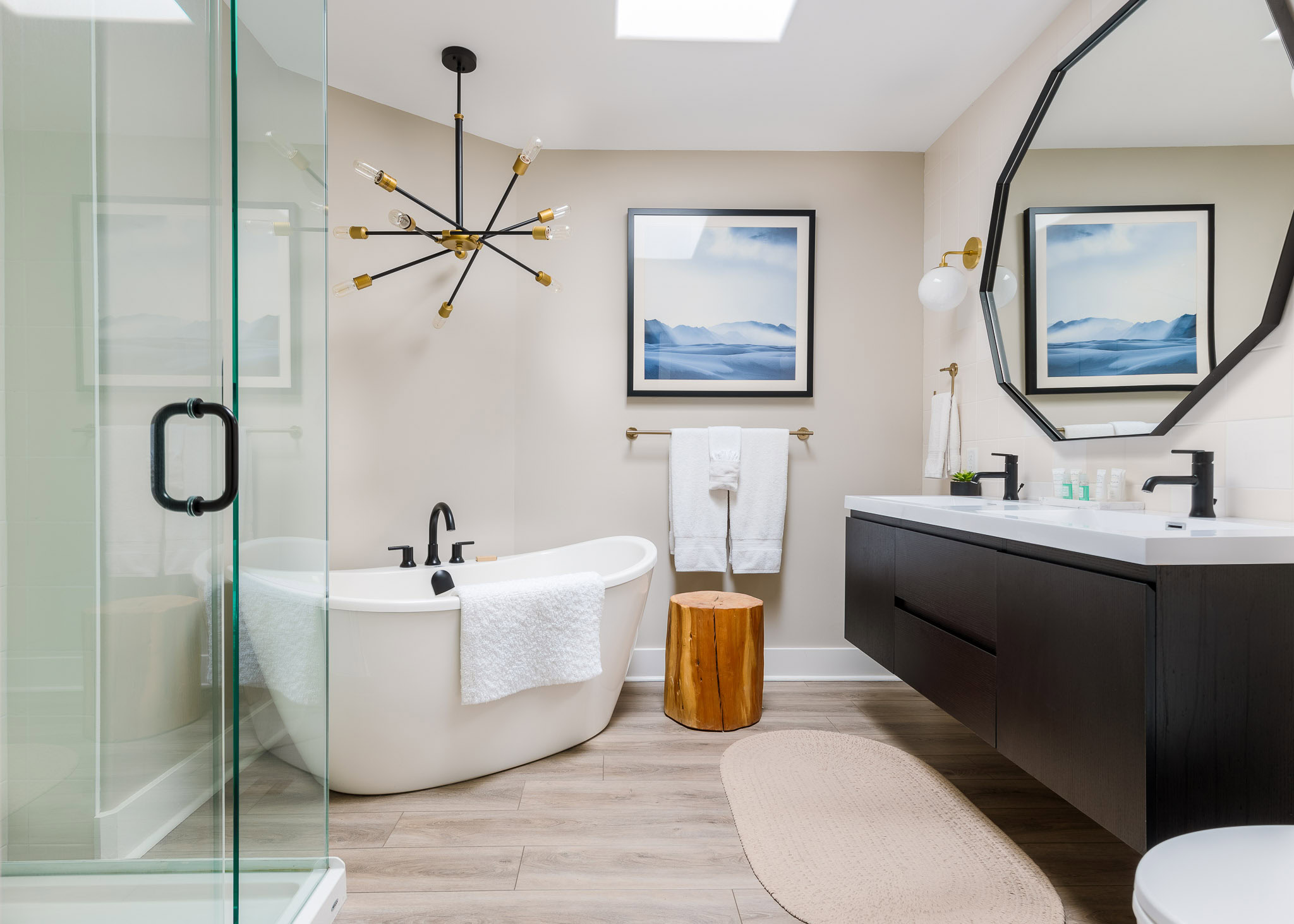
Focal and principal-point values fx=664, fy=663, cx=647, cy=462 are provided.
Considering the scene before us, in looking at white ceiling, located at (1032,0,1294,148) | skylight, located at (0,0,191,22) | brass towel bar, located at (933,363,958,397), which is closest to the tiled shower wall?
brass towel bar, located at (933,363,958,397)

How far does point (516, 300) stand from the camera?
280cm

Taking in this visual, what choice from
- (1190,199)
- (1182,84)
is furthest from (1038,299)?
(1182,84)

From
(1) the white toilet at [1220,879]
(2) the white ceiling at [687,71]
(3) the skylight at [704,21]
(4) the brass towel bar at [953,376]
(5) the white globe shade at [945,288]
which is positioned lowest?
(1) the white toilet at [1220,879]

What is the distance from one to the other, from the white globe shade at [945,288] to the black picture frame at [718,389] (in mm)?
529

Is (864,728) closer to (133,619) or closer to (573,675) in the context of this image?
(573,675)

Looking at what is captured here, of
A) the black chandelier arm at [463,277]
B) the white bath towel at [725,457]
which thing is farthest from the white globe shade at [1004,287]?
the black chandelier arm at [463,277]

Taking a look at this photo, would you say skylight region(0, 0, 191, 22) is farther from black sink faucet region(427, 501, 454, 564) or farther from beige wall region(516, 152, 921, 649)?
beige wall region(516, 152, 921, 649)

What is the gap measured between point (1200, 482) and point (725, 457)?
155cm

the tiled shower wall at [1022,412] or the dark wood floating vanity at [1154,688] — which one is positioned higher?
the tiled shower wall at [1022,412]

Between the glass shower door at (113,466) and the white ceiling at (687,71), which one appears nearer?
the glass shower door at (113,466)

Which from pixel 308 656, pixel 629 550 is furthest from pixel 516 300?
pixel 308 656

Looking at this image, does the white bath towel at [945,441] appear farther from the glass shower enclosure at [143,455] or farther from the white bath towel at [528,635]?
the glass shower enclosure at [143,455]

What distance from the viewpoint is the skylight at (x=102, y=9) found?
69 centimetres

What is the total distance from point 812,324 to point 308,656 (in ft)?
7.55
